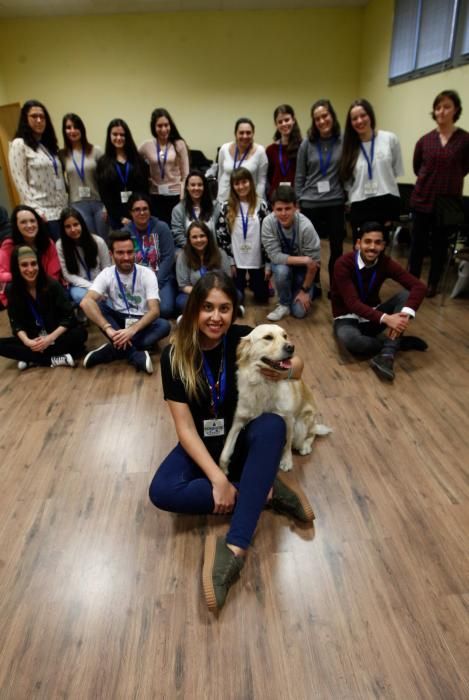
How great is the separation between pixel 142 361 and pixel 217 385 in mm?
1297

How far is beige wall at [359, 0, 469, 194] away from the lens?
451 cm

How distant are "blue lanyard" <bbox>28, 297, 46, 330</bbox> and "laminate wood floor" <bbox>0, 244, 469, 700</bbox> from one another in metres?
0.79

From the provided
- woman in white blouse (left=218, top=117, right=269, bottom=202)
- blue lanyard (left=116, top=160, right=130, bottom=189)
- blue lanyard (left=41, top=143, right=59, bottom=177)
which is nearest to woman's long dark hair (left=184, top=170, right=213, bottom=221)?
woman in white blouse (left=218, top=117, right=269, bottom=202)

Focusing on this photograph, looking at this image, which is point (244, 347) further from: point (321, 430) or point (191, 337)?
point (321, 430)

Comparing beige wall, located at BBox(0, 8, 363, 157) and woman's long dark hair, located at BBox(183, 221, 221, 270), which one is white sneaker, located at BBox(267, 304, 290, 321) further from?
beige wall, located at BBox(0, 8, 363, 157)

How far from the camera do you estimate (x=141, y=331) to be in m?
3.03

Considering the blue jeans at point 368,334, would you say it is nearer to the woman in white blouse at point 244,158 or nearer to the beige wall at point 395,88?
the woman in white blouse at point 244,158

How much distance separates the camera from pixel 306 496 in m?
1.76

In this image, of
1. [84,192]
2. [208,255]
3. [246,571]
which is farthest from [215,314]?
[84,192]

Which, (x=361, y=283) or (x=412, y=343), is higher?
(x=361, y=283)

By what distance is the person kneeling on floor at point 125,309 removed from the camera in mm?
2867

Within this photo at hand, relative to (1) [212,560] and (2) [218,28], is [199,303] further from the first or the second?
(2) [218,28]

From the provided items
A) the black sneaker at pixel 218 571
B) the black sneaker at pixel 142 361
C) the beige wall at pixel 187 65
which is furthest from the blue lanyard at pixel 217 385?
the beige wall at pixel 187 65

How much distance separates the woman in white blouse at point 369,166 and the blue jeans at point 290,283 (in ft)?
2.28
